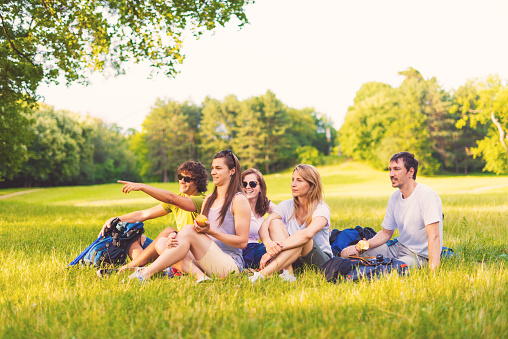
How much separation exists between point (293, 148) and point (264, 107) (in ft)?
28.0

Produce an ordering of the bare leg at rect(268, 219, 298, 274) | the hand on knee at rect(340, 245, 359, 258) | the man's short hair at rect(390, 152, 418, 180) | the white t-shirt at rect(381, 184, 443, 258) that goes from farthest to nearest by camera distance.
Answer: the hand on knee at rect(340, 245, 359, 258), the man's short hair at rect(390, 152, 418, 180), the bare leg at rect(268, 219, 298, 274), the white t-shirt at rect(381, 184, 443, 258)

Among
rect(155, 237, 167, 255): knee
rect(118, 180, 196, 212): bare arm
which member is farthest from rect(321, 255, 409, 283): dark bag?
rect(155, 237, 167, 255): knee

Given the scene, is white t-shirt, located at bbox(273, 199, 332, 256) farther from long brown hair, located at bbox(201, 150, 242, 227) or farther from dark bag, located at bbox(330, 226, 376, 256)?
dark bag, located at bbox(330, 226, 376, 256)

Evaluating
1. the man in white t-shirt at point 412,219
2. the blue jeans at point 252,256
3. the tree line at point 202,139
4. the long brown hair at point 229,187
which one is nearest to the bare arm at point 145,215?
the long brown hair at point 229,187

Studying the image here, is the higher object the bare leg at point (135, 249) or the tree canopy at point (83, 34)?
the tree canopy at point (83, 34)

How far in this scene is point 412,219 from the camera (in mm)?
5129

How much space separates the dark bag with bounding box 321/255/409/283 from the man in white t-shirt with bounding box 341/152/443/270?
33cm

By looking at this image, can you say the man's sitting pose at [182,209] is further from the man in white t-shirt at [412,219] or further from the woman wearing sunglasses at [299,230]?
the man in white t-shirt at [412,219]

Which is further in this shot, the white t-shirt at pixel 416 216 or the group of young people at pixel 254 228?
the white t-shirt at pixel 416 216

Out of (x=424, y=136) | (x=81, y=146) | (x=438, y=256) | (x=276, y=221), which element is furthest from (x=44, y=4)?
(x=424, y=136)

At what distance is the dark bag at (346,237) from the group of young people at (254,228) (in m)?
0.46

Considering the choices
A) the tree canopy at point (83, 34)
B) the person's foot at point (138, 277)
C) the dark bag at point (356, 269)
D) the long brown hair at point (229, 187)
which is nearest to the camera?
the person's foot at point (138, 277)

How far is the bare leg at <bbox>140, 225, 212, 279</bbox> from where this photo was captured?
4375 mm

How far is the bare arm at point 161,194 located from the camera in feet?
13.8
